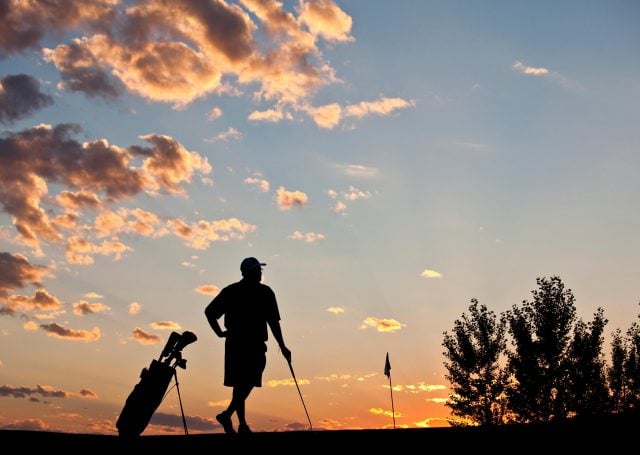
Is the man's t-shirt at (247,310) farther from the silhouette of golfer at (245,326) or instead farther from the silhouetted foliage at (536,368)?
the silhouetted foliage at (536,368)

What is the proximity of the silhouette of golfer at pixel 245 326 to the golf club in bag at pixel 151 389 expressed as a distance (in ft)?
2.23

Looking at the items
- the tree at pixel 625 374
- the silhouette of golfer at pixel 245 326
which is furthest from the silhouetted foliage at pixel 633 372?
the silhouette of golfer at pixel 245 326

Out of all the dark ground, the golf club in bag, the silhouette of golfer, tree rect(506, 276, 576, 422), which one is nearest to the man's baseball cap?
the silhouette of golfer

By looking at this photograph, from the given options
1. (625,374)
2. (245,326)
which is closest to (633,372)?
(625,374)

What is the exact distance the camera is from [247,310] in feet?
36.7

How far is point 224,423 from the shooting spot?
418 inches

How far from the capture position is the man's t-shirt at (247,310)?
11.2m

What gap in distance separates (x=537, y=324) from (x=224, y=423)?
45745 millimetres

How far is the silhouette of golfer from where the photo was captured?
1097cm

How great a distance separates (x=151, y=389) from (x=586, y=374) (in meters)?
45.7

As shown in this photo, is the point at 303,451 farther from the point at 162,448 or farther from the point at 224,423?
the point at 224,423

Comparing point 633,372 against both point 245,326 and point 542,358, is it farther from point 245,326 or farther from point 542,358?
point 245,326

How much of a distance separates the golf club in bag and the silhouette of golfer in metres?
0.68

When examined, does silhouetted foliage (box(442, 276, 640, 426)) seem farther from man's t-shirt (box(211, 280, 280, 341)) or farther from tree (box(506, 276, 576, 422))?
man's t-shirt (box(211, 280, 280, 341))
